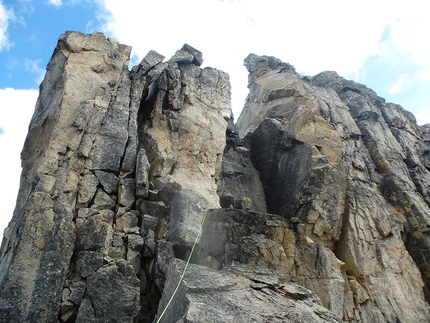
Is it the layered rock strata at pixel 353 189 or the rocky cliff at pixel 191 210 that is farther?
the layered rock strata at pixel 353 189

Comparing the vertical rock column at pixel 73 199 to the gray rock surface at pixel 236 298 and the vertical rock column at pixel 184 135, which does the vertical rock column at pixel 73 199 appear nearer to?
the vertical rock column at pixel 184 135

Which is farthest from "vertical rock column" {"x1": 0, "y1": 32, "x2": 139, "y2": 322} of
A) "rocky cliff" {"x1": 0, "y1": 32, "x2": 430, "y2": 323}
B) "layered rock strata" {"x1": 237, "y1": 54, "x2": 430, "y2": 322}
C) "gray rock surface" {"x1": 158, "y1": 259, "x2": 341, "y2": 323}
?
"layered rock strata" {"x1": 237, "y1": 54, "x2": 430, "y2": 322}

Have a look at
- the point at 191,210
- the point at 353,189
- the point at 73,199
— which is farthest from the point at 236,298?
the point at 353,189

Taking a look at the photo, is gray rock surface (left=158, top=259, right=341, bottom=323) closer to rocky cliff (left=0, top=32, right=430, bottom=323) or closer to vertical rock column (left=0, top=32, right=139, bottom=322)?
rocky cliff (left=0, top=32, right=430, bottom=323)

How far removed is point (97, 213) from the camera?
50.5ft

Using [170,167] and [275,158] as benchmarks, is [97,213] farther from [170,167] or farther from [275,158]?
[275,158]

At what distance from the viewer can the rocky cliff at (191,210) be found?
39.8 feet

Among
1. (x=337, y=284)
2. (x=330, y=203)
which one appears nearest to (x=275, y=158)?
(x=330, y=203)

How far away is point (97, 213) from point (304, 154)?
1567 centimetres

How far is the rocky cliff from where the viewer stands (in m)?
12.1

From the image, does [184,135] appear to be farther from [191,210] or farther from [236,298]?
[236,298]

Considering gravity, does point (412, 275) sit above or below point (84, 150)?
below

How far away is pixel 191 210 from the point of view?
16.6 meters

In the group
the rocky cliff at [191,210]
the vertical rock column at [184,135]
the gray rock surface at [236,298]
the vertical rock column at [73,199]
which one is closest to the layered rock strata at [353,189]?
the rocky cliff at [191,210]
